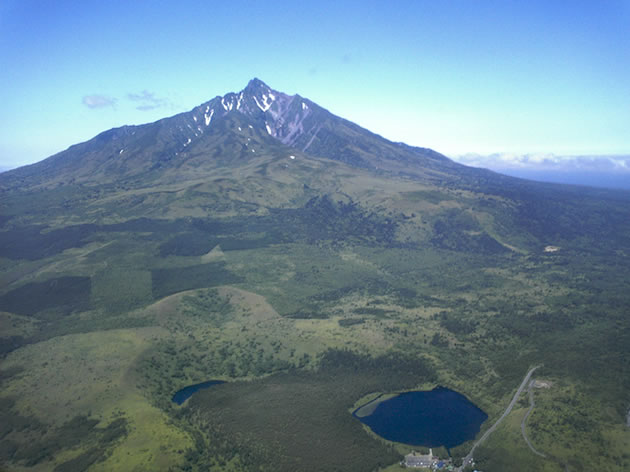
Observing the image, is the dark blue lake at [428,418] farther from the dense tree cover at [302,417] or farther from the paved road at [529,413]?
the paved road at [529,413]

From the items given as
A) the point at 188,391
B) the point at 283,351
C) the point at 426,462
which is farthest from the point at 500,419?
the point at 188,391

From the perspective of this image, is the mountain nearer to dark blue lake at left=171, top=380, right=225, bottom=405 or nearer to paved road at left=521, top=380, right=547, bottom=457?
paved road at left=521, top=380, right=547, bottom=457

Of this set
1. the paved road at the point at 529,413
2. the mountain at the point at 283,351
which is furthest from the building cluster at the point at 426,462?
the paved road at the point at 529,413

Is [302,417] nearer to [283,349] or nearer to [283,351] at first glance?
[283,351]

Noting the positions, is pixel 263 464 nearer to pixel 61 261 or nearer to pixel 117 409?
pixel 117 409

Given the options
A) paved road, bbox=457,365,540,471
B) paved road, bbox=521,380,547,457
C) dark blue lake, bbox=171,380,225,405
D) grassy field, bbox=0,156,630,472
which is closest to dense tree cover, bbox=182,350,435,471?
grassy field, bbox=0,156,630,472
